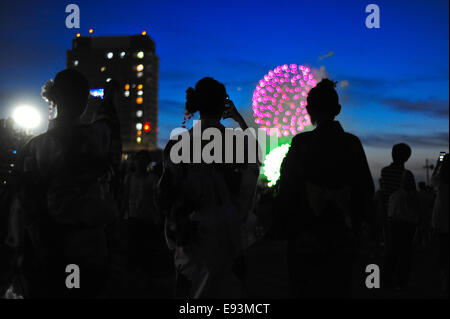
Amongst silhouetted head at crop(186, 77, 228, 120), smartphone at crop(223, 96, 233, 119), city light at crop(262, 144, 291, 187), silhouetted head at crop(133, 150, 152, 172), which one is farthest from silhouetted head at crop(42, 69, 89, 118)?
city light at crop(262, 144, 291, 187)

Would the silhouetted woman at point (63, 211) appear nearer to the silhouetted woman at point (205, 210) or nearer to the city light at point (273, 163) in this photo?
the silhouetted woman at point (205, 210)

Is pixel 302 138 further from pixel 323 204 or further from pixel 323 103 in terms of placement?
pixel 323 204

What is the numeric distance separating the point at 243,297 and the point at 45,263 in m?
1.30

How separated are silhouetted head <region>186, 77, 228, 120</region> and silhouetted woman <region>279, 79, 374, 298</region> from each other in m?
0.62

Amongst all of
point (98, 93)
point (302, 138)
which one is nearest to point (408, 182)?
point (302, 138)

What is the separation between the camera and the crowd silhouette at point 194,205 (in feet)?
9.48

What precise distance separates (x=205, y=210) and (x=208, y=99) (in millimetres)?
837

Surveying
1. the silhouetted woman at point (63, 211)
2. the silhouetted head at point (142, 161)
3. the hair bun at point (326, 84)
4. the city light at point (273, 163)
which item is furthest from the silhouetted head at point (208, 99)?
the city light at point (273, 163)

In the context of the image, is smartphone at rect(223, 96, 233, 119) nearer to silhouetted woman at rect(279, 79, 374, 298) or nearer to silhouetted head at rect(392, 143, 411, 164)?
silhouetted woman at rect(279, 79, 374, 298)

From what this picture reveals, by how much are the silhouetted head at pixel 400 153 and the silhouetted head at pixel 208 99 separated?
4.26 m

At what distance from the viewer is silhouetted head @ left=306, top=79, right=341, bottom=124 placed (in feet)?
11.8
